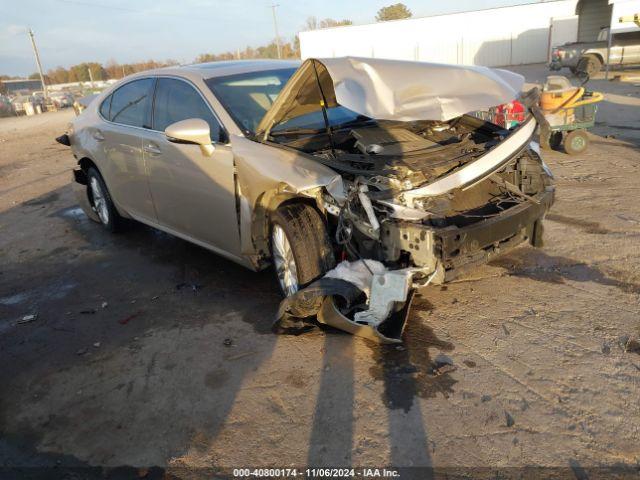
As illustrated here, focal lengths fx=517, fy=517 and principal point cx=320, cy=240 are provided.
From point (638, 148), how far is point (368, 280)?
7208 mm

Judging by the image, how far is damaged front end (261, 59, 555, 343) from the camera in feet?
10.3

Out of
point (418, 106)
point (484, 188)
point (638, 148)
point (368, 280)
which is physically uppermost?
point (418, 106)

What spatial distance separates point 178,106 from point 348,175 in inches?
77.3

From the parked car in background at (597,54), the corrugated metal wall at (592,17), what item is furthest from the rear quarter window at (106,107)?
the corrugated metal wall at (592,17)

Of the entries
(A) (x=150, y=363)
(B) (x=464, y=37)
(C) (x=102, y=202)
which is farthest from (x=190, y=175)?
(B) (x=464, y=37)

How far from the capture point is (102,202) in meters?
6.25

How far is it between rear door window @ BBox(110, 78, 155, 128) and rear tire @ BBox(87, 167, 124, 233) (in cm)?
92

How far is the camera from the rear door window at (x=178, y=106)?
4105 millimetres

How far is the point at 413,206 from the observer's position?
3139 millimetres

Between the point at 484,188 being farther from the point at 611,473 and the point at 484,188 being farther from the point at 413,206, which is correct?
the point at 611,473

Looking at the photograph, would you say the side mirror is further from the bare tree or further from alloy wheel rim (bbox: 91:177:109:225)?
the bare tree

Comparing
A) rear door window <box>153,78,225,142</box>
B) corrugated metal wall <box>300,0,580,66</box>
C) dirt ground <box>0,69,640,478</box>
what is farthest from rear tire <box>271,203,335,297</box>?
corrugated metal wall <box>300,0,580,66</box>

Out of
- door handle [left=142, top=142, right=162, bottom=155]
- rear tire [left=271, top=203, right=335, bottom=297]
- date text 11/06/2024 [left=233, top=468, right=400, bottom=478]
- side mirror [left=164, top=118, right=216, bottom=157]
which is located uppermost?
side mirror [left=164, top=118, right=216, bottom=157]

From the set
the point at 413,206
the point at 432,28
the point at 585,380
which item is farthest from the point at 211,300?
the point at 432,28
